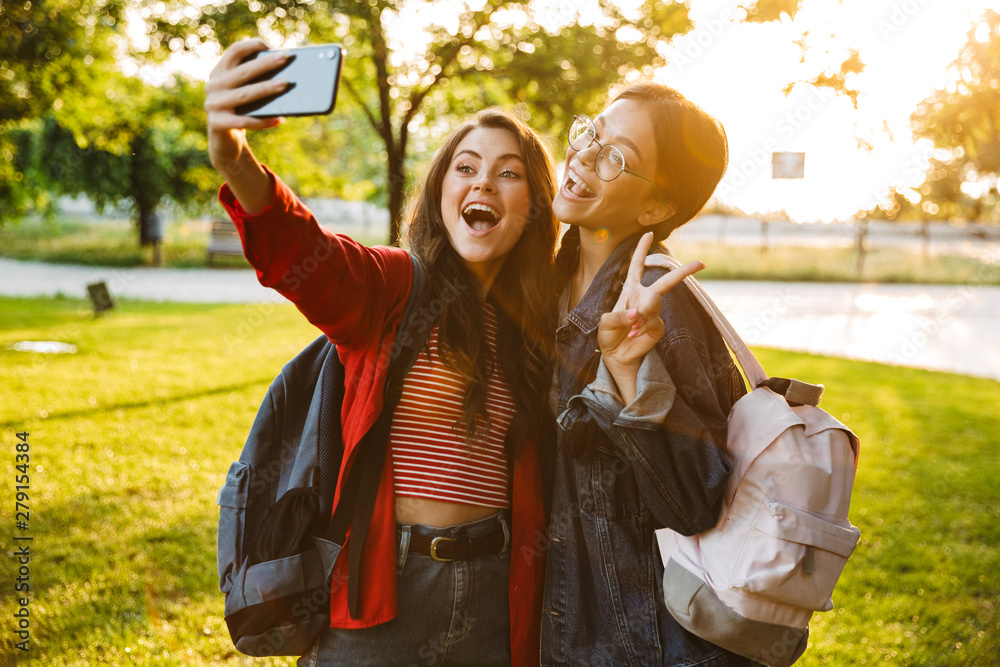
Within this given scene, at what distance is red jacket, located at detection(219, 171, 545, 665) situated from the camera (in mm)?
1405

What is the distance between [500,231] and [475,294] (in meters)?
0.20

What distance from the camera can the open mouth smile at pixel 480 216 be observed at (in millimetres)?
2008

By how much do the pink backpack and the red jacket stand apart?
51 cm

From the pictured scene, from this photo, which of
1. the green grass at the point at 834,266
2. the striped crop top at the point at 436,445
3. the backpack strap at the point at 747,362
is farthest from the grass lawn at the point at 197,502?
the green grass at the point at 834,266

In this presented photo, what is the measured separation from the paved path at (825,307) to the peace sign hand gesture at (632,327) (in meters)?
10.7

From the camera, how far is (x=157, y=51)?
709 centimetres

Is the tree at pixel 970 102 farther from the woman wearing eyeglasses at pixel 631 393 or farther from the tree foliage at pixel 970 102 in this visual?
the woman wearing eyeglasses at pixel 631 393

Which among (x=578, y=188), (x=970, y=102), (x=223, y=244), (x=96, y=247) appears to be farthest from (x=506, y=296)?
(x=96, y=247)

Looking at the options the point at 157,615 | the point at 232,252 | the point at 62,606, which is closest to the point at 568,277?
the point at 157,615

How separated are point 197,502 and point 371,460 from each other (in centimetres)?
368

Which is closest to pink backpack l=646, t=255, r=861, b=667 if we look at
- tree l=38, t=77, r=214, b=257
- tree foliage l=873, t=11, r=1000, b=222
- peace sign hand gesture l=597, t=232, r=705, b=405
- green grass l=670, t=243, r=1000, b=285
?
peace sign hand gesture l=597, t=232, r=705, b=405

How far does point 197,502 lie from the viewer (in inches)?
191

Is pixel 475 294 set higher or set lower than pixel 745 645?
higher

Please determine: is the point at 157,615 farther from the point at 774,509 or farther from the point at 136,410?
the point at 136,410
